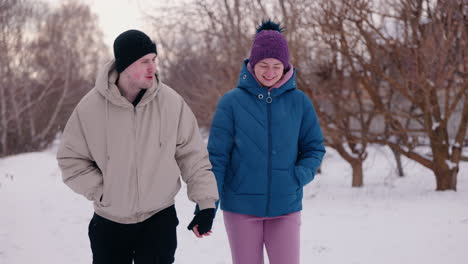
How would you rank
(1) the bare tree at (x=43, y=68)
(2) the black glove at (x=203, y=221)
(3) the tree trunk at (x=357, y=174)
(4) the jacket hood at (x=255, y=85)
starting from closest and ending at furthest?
(2) the black glove at (x=203, y=221) → (4) the jacket hood at (x=255, y=85) → (3) the tree trunk at (x=357, y=174) → (1) the bare tree at (x=43, y=68)

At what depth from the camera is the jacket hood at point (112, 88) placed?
2312 millimetres

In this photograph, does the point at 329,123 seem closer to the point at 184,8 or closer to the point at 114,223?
the point at 184,8

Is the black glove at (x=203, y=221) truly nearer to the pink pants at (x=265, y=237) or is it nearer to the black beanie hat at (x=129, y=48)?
the pink pants at (x=265, y=237)

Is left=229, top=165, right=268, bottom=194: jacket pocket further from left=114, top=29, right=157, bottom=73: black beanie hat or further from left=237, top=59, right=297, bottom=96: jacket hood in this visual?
left=114, top=29, right=157, bottom=73: black beanie hat

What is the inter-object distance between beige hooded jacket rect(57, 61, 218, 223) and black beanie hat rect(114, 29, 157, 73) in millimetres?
71

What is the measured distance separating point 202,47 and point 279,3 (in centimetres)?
387

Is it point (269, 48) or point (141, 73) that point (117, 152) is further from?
point (269, 48)

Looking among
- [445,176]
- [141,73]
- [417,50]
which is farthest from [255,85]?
[445,176]

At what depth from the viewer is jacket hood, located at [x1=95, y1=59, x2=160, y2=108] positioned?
2.31 meters

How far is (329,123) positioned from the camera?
947 centimetres

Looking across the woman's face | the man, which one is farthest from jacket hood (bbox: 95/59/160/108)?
the woman's face

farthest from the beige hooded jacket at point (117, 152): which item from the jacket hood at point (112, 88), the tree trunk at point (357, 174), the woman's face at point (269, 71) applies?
the tree trunk at point (357, 174)

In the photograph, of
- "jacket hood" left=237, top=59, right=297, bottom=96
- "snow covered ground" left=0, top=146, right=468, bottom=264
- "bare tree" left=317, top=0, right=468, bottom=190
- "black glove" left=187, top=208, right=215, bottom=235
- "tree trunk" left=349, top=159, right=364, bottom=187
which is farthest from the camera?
"tree trunk" left=349, top=159, right=364, bottom=187

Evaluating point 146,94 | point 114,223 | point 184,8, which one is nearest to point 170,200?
point 114,223
